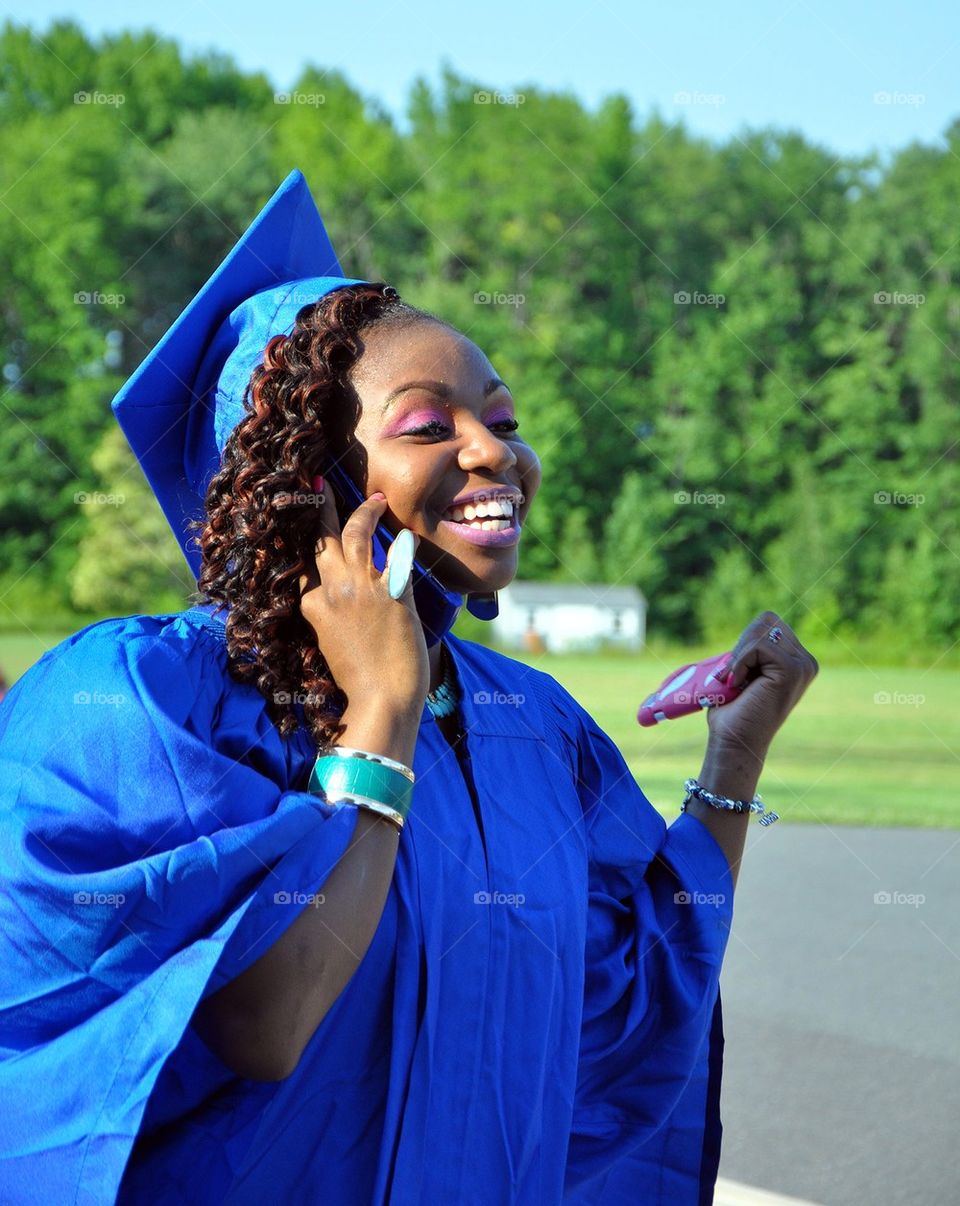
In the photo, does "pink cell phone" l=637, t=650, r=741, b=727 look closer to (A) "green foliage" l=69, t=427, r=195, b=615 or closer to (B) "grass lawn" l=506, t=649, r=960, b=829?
(B) "grass lawn" l=506, t=649, r=960, b=829

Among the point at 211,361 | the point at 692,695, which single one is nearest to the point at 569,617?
the point at 692,695

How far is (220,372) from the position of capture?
2010 millimetres

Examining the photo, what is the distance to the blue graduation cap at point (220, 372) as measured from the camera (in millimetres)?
1938

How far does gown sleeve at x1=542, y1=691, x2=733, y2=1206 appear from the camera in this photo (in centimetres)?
209

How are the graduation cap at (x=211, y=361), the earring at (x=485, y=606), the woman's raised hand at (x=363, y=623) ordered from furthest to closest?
1. the earring at (x=485, y=606)
2. the graduation cap at (x=211, y=361)
3. the woman's raised hand at (x=363, y=623)

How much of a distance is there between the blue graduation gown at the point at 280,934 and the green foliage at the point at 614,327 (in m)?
28.5

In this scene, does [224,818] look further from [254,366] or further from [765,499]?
[765,499]

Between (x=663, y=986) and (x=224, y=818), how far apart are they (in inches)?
33.8

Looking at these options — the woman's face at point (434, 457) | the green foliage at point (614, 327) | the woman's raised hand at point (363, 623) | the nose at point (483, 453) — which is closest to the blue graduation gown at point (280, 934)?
the woman's raised hand at point (363, 623)

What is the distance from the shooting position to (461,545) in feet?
6.05

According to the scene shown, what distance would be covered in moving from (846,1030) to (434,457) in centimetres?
476

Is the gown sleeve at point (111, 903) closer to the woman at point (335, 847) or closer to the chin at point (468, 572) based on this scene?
the woman at point (335, 847)

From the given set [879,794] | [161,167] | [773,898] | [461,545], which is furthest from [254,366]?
[161,167]

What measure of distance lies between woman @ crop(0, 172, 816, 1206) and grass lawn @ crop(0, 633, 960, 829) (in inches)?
363
